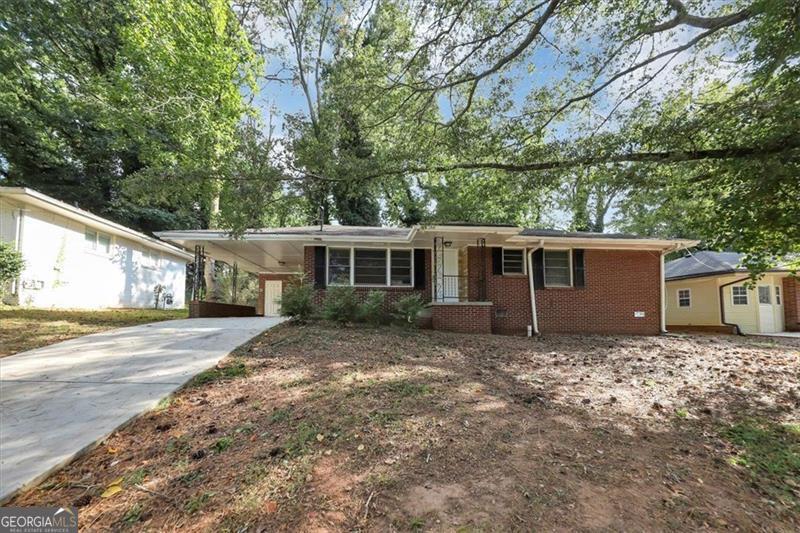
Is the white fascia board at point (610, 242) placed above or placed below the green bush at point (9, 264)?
above

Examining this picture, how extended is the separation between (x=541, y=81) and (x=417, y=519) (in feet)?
25.4

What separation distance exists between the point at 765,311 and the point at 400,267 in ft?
45.7

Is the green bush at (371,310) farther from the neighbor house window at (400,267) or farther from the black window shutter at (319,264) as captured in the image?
the black window shutter at (319,264)

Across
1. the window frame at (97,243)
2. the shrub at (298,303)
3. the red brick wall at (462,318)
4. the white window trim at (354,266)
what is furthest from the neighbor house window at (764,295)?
the window frame at (97,243)

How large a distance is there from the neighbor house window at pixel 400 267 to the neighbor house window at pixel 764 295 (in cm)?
1351

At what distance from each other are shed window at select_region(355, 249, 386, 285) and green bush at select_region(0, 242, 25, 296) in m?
8.82

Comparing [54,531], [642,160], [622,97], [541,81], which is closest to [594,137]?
[642,160]

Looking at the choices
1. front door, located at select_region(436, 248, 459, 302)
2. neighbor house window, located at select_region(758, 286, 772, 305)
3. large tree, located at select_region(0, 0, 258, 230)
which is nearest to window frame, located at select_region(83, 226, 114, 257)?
large tree, located at select_region(0, 0, 258, 230)

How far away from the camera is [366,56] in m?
6.63

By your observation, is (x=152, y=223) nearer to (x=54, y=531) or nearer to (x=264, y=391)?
(x=264, y=391)

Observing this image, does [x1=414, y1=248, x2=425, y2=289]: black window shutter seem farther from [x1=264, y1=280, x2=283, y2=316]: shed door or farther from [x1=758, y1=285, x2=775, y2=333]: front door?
[x1=758, y1=285, x2=775, y2=333]: front door

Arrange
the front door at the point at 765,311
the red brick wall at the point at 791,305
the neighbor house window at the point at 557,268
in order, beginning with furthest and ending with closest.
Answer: the red brick wall at the point at 791,305
the front door at the point at 765,311
the neighbor house window at the point at 557,268

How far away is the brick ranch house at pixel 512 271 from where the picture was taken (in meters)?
10.6

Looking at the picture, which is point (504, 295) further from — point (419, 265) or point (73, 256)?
point (73, 256)
